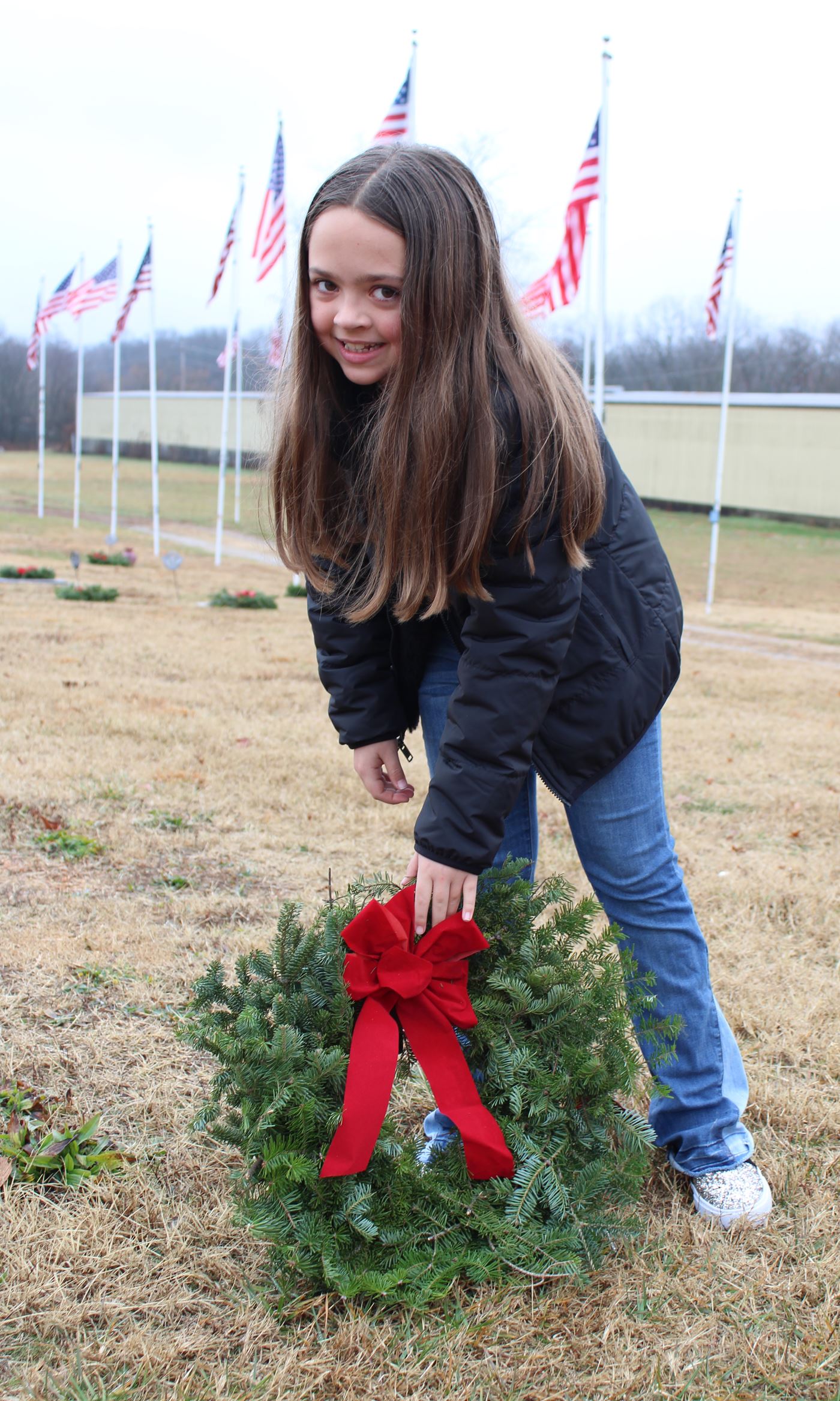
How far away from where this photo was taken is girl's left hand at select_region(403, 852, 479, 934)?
165 centimetres

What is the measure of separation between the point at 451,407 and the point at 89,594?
11748mm

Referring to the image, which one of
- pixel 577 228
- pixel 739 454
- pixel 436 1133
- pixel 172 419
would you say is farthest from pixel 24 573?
pixel 172 419

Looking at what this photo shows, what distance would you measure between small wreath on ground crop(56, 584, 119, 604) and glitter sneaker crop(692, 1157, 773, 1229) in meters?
11.5

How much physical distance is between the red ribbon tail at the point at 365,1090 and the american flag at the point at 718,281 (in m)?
16.3

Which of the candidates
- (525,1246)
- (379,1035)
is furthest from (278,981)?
(525,1246)

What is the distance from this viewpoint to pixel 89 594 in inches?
495

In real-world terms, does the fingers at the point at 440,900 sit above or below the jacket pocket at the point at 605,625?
below

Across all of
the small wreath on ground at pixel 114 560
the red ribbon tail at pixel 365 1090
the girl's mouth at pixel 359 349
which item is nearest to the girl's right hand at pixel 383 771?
the red ribbon tail at pixel 365 1090

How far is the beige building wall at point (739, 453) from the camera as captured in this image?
110 ft

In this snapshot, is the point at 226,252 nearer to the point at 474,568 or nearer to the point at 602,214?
the point at 602,214

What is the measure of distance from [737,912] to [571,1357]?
7.06 ft

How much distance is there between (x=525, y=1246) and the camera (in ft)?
5.47

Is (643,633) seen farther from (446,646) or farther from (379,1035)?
(379,1035)

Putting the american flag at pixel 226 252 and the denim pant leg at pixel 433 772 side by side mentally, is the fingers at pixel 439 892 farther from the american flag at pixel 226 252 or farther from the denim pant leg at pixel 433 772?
the american flag at pixel 226 252
